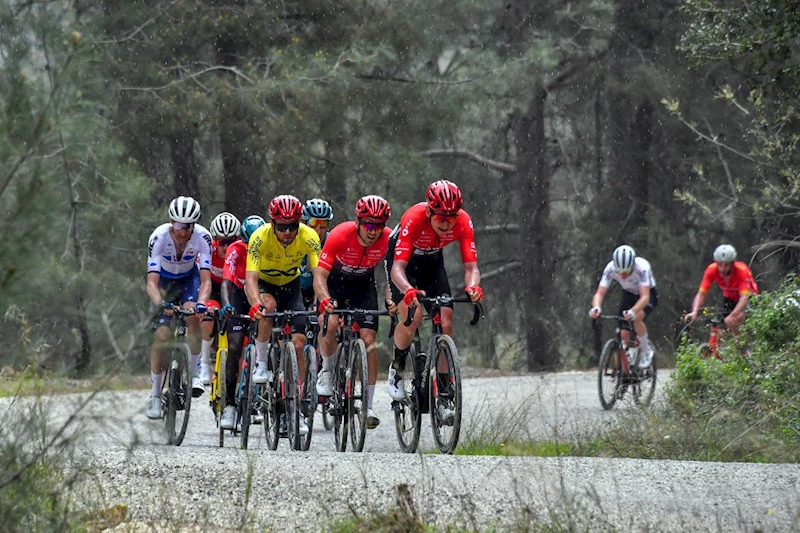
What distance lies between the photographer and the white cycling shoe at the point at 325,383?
1088 centimetres

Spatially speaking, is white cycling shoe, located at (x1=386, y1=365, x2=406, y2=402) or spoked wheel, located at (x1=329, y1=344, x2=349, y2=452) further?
spoked wheel, located at (x1=329, y1=344, x2=349, y2=452)

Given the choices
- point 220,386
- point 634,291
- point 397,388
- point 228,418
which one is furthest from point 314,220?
point 634,291

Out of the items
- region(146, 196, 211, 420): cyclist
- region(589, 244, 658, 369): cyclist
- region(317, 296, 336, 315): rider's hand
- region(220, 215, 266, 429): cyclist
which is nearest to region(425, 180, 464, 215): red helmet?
region(317, 296, 336, 315): rider's hand

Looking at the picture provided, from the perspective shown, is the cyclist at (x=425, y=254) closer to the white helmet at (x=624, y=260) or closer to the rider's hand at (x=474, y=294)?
the rider's hand at (x=474, y=294)

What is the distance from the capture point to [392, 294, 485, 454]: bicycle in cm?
965

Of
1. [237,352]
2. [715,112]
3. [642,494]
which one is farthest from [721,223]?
[642,494]

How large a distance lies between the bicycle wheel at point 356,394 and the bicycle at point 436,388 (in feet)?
1.04

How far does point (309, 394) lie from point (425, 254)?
1.56m

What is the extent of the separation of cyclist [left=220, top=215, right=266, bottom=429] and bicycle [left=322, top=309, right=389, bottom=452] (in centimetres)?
157

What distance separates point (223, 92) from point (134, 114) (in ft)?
5.13

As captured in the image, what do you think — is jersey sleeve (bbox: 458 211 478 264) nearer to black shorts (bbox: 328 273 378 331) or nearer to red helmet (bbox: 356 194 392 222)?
red helmet (bbox: 356 194 392 222)

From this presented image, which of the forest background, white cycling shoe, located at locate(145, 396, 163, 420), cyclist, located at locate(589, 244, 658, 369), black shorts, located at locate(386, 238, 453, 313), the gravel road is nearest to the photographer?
the gravel road

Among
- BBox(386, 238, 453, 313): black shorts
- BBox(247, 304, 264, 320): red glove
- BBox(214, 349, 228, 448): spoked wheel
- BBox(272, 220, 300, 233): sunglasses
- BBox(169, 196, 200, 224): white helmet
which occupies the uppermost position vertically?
BBox(169, 196, 200, 224): white helmet

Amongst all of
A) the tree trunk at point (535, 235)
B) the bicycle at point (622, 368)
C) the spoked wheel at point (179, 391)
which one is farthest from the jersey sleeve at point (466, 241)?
the tree trunk at point (535, 235)
